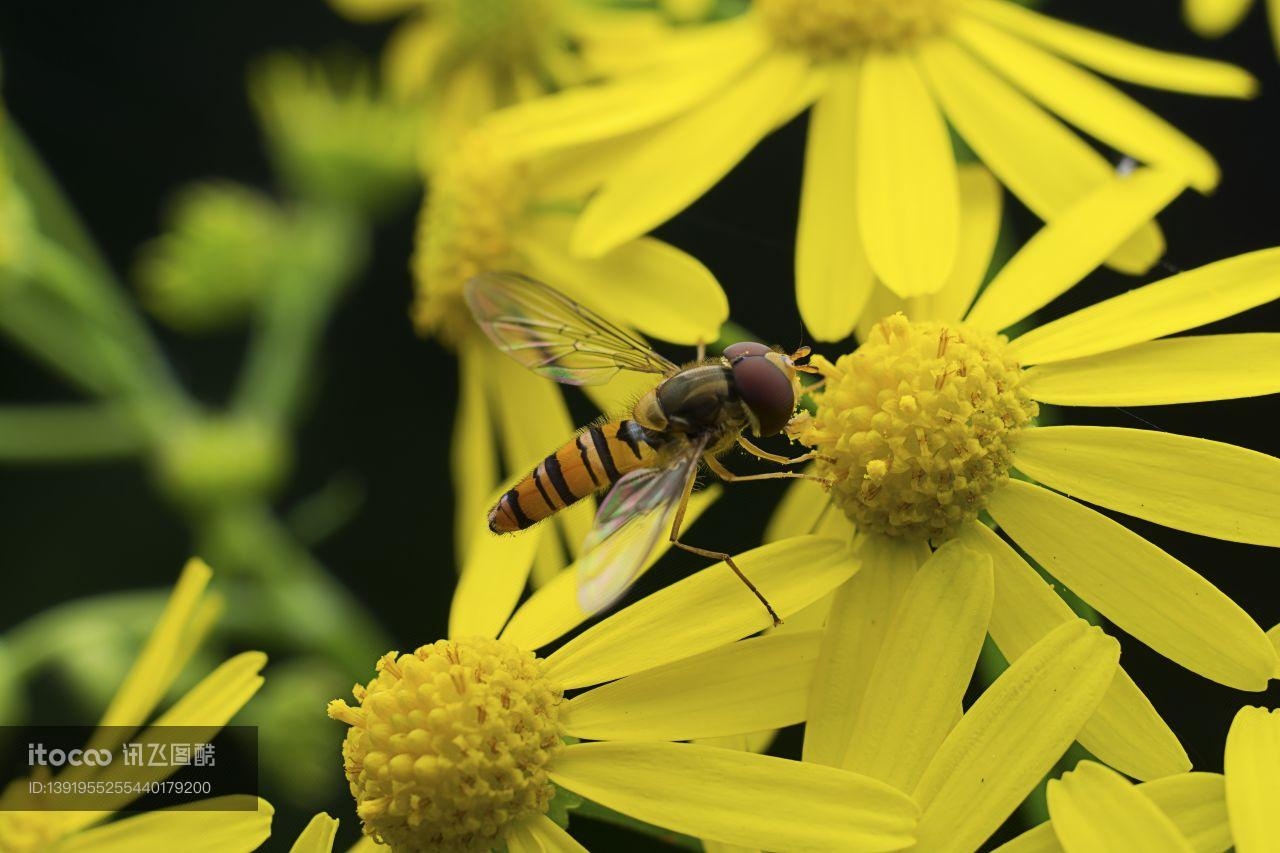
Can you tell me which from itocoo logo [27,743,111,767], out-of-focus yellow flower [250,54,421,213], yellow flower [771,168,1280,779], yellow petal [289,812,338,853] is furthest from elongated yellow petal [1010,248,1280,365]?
out-of-focus yellow flower [250,54,421,213]

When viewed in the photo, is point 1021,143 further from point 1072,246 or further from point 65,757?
point 65,757

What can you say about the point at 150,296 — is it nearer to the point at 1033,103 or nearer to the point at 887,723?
the point at 1033,103

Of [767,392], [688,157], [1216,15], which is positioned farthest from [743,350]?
[1216,15]

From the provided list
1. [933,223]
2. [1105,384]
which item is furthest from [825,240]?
[1105,384]

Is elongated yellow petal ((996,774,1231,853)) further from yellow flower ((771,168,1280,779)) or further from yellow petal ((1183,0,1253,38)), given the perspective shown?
yellow petal ((1183,0,1253,38))

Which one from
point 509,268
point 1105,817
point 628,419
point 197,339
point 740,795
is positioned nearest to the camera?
point 1105,817
